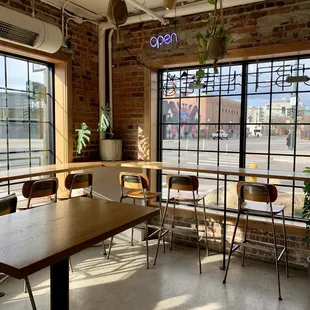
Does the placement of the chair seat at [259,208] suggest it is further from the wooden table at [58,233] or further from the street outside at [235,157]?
the wooden table at [58,233]

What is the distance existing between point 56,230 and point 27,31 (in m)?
2.30

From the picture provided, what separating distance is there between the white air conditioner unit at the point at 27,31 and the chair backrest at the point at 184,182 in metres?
1.92

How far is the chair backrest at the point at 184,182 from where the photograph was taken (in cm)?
341

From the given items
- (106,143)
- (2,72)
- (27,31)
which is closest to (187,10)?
(27,31)

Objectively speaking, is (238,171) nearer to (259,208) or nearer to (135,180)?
(259,208)

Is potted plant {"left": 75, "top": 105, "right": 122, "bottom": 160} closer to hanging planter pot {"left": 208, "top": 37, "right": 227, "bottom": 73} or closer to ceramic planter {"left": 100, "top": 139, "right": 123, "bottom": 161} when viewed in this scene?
ceramic planter {"left": 100, "top": 139, "right": 123, "bottom": 161}

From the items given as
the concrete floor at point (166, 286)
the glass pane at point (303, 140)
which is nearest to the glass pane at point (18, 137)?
the concrete floor at point (166, 286)

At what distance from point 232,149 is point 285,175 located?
3.63 ft

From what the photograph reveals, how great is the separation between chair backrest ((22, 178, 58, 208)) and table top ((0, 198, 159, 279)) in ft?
2.82

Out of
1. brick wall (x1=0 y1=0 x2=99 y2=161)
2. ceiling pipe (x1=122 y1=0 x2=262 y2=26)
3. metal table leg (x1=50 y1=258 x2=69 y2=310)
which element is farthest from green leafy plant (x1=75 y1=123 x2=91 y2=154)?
metal table leg (x1=50 y1=258 x2=69 y2=310)

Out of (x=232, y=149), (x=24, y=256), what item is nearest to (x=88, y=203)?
(x=24, y=256)

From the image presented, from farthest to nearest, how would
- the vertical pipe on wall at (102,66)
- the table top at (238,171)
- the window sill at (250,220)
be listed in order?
the vertical pipe on wall at (102,66) → the window sill at (250,220) → the table top at (238,171)

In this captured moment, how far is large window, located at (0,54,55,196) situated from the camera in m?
3.67

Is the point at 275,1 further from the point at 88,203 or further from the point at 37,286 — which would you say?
the point at 37,286
